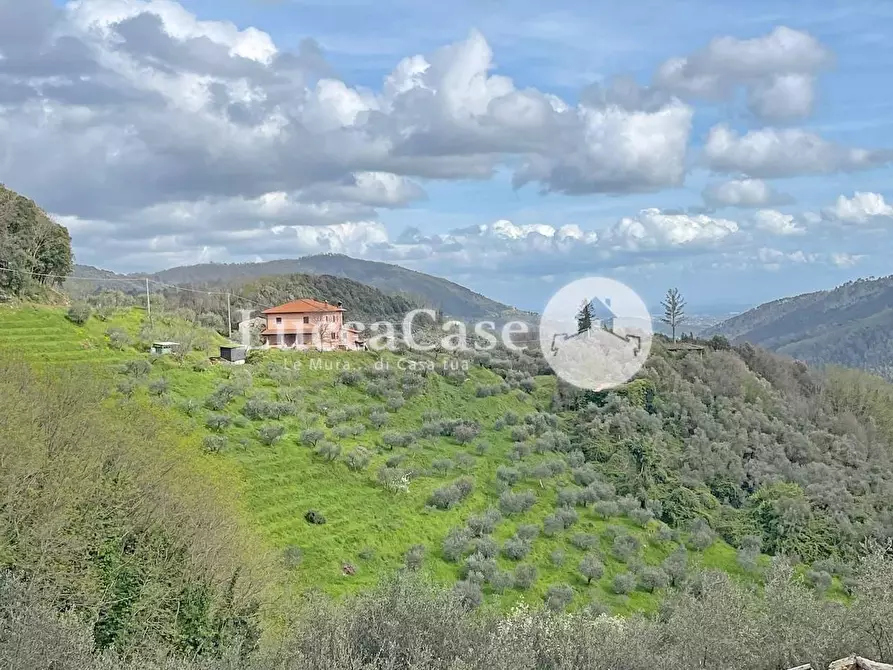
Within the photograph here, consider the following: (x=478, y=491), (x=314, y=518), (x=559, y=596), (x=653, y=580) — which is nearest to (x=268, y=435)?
(x=314, y=518)

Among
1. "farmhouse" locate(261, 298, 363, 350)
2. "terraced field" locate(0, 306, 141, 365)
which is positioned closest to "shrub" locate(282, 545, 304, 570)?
"terraced field" locate(0, 306, 141, 365)

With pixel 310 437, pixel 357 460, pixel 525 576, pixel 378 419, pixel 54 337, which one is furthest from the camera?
pixel 378 419

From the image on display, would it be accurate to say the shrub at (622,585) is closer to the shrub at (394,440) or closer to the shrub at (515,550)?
the shrub at (515,550)

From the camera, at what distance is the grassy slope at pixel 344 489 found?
2745 centimetres

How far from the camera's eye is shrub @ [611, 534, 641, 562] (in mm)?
31969

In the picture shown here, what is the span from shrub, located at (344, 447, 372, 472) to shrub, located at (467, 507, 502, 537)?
5.42 metres

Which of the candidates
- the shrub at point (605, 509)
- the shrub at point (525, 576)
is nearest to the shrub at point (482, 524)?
the shrub at point (525, 576)

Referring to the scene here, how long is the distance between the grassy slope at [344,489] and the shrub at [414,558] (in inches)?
13.4

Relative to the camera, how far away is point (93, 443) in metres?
21.0

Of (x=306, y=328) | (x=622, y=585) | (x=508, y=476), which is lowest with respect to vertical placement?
(x=622, y=585)

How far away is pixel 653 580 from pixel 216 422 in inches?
756

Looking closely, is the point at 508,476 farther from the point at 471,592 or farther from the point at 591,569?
the point at 471,592

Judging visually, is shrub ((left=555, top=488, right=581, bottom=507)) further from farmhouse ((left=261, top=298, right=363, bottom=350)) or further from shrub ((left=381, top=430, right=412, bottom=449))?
farmhouse ((left=261, top=298, right=363, bottom=350))

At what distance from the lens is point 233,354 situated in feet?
139
